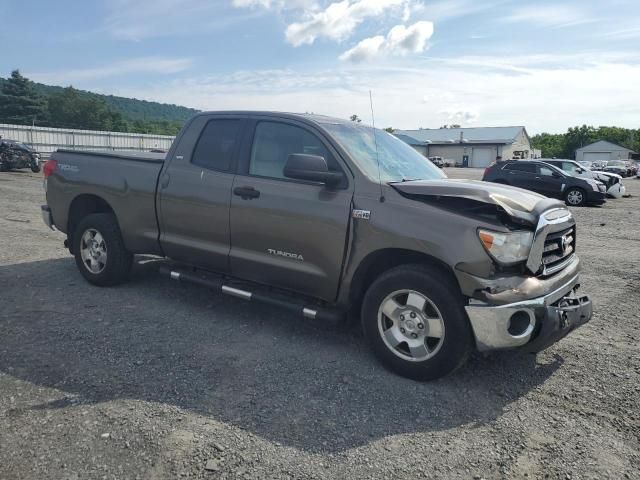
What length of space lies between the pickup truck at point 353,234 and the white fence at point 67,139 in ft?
85.5

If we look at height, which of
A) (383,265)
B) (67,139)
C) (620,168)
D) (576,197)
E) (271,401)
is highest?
(67,139)

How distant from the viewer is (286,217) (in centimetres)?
421

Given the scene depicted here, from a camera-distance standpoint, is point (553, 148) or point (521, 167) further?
point (553, 148)

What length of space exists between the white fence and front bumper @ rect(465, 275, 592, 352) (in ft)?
93.7

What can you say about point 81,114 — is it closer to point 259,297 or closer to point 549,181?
point 549,181

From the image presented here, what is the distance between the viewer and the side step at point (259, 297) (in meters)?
4.03

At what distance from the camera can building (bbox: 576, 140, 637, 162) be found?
8300 centimetres

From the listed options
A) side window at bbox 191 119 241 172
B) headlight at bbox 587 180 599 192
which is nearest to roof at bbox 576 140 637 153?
headlight at bbox 587 180 599 192

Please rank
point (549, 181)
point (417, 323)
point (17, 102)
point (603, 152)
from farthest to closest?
point (603, 152)
point (17, 102)
point (549, 181)
point (417, 323)

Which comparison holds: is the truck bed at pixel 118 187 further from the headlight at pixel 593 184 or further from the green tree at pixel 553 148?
the green tree at pixel 553 148

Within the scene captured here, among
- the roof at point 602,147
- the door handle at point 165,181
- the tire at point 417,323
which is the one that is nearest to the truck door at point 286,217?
the tire at point 417,323

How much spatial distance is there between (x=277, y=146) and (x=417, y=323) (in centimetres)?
197

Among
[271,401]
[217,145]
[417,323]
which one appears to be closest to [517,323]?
[417,323]

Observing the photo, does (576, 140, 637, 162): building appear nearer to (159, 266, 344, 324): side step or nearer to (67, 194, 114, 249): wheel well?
(67, 194, 114, 249): wheel well
